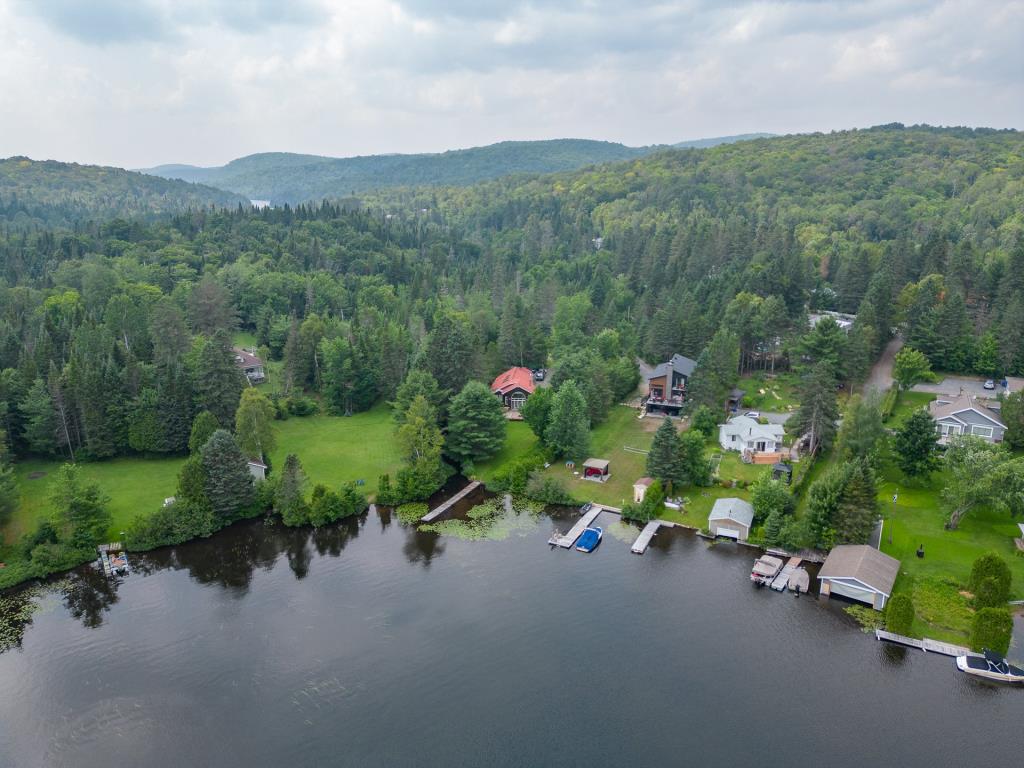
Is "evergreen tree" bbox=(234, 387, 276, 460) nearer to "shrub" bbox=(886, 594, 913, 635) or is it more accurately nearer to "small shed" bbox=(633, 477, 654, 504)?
"small shed" bbox=(633, 477, 654, 504)

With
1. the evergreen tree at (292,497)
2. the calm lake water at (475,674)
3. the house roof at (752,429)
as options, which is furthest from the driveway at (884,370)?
the evergreen tree at (292,497)

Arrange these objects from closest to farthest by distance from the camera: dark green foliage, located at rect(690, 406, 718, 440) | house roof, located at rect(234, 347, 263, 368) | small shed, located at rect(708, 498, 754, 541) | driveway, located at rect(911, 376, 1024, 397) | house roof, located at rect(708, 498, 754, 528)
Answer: small shed, located at rect(708, 498, 754, 541) < house roof, located at rect(708, 498, 754, 528) < dark green foliage, located at rect(690, 406, 718, 440) < driveway, located at rect(911, 376, 1024, 397) < house roof, located at rect(234, 347, 263, 368)

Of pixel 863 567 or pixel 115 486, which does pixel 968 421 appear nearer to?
pixel 863 567

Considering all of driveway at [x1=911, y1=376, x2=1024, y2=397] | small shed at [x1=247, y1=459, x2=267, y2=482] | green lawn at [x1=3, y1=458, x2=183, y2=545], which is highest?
driveway at [x1=911, y1=376, x2=1024, y2=397]

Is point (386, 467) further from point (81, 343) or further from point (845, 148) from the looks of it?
point (845, 148)

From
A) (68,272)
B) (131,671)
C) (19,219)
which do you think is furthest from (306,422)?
(19,219)

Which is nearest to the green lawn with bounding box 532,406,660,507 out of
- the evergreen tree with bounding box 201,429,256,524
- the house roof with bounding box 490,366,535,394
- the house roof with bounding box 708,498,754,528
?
the house roof with bounding box 708,498,754,528

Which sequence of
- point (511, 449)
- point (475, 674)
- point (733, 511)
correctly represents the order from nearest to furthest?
point (475, 674) < point (733, 511) < point (511, 449)

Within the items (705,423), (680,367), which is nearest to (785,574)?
(705,423)
